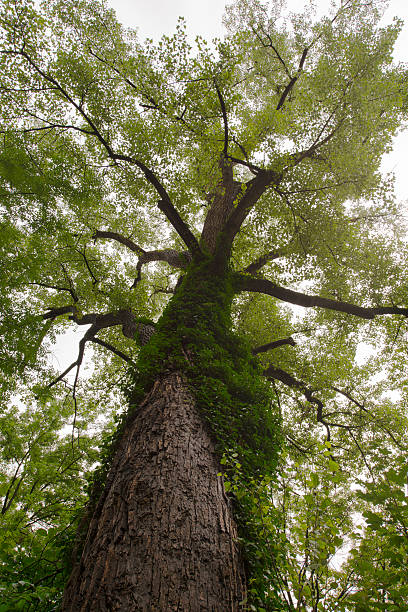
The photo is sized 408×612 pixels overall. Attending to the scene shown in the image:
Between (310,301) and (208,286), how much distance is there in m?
2.30

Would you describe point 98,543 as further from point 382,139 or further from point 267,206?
point 382,139

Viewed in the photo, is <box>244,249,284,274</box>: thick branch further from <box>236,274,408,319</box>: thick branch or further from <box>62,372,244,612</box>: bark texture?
<box>62,372,244,612</box>: bark texture

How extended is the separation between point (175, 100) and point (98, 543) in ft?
22.9

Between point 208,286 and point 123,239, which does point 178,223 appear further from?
point 123,239

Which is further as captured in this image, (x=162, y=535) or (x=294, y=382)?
(x=294, y=382)

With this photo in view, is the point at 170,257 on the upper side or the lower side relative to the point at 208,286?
upper

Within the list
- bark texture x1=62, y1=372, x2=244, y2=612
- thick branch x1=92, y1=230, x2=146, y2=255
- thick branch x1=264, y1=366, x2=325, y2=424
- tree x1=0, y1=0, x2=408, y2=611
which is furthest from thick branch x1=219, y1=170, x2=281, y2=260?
bark texture x1=62, y1=372, x2=244, y2=612

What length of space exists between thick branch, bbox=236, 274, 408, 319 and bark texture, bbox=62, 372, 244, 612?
414 cm

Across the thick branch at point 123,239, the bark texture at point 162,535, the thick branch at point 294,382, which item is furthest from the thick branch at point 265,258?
the bark texture at point 162,535

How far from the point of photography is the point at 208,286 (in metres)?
5.90

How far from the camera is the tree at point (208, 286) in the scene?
6.63 feet

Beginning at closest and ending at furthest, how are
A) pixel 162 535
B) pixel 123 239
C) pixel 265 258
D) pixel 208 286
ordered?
1. pixel 162 535
2. pixel 208 286
3. pixel 265 258
4. pixel 123 239

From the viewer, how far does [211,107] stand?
556 centimetres

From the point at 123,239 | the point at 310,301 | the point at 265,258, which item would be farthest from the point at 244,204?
the point at 123,239
